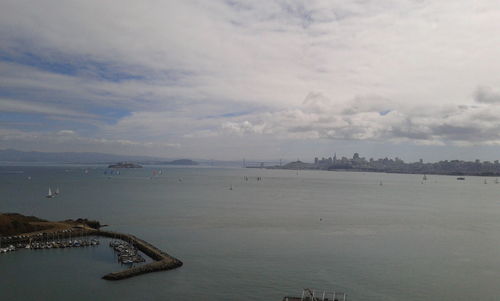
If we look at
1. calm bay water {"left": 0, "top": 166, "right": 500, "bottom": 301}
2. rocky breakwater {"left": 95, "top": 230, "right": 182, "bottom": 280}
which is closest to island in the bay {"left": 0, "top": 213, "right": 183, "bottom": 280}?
rocky breakwater {"left": 95, "top": 230, "right": 182, "bottom": 280}

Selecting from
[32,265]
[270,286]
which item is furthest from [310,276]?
[32,265]

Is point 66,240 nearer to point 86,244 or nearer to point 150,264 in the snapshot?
point 86,244

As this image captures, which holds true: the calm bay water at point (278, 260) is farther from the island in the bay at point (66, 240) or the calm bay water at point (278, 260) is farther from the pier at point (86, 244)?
the island in the bay at point (66, 240)

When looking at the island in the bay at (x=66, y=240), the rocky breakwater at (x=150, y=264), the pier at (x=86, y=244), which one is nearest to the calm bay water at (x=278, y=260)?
the rocky breakwater at (x=150, y=264)

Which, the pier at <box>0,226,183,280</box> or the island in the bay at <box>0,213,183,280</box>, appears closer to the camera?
the pier at <box>0,226,183,280</box>

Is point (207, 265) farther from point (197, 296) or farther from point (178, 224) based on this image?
point (178, 224)

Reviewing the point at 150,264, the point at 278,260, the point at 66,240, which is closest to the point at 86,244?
the point at 66,240

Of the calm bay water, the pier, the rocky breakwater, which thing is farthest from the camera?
the pier

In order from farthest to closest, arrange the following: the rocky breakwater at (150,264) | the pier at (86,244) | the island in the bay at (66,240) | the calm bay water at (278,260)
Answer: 1. the island in the bay at (66,240)
2. the pier at (86,244)
3. the rocky breakwater at (150,264)
4. the calm bay water at (278,260)

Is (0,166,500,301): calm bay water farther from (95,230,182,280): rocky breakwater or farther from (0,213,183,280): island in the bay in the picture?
(0,213,183,280): island in the bay
